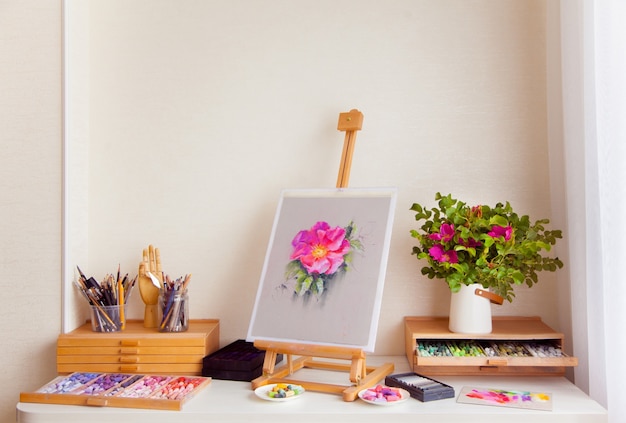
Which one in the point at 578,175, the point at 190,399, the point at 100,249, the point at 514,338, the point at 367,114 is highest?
the point at 367,114

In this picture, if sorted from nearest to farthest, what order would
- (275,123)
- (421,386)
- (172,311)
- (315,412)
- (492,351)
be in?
1. (315,412)
2. (421,386)
3. (492,351)
4. (172,311)
5. (275,123)

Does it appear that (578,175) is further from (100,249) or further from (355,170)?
(100,249)

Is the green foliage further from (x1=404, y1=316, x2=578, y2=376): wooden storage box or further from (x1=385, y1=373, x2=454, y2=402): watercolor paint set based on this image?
(x1=385, y1=373, x2=454, y2=402): watercolor paint set

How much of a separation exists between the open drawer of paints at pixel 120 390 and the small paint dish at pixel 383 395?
0.43 meters

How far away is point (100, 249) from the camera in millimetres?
2107

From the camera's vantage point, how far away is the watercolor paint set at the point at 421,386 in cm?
161

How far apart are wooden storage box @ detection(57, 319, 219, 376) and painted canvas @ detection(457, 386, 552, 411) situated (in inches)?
29.2

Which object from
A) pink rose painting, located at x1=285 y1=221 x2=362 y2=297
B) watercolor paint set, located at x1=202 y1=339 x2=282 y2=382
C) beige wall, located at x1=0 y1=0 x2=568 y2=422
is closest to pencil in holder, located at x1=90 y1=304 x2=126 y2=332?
beige wall, located at x1=0 y1=0 x2=568 y2=422

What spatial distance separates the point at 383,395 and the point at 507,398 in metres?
0.31

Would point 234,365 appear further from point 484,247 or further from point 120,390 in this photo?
point 484,247

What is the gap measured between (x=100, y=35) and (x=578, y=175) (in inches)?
59.7

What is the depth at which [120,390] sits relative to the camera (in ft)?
5.49

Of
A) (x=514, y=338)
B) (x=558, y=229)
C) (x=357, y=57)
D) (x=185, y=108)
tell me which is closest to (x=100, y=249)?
(x=185, y=108)

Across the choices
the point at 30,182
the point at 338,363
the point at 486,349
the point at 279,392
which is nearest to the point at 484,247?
the point at 486,349
